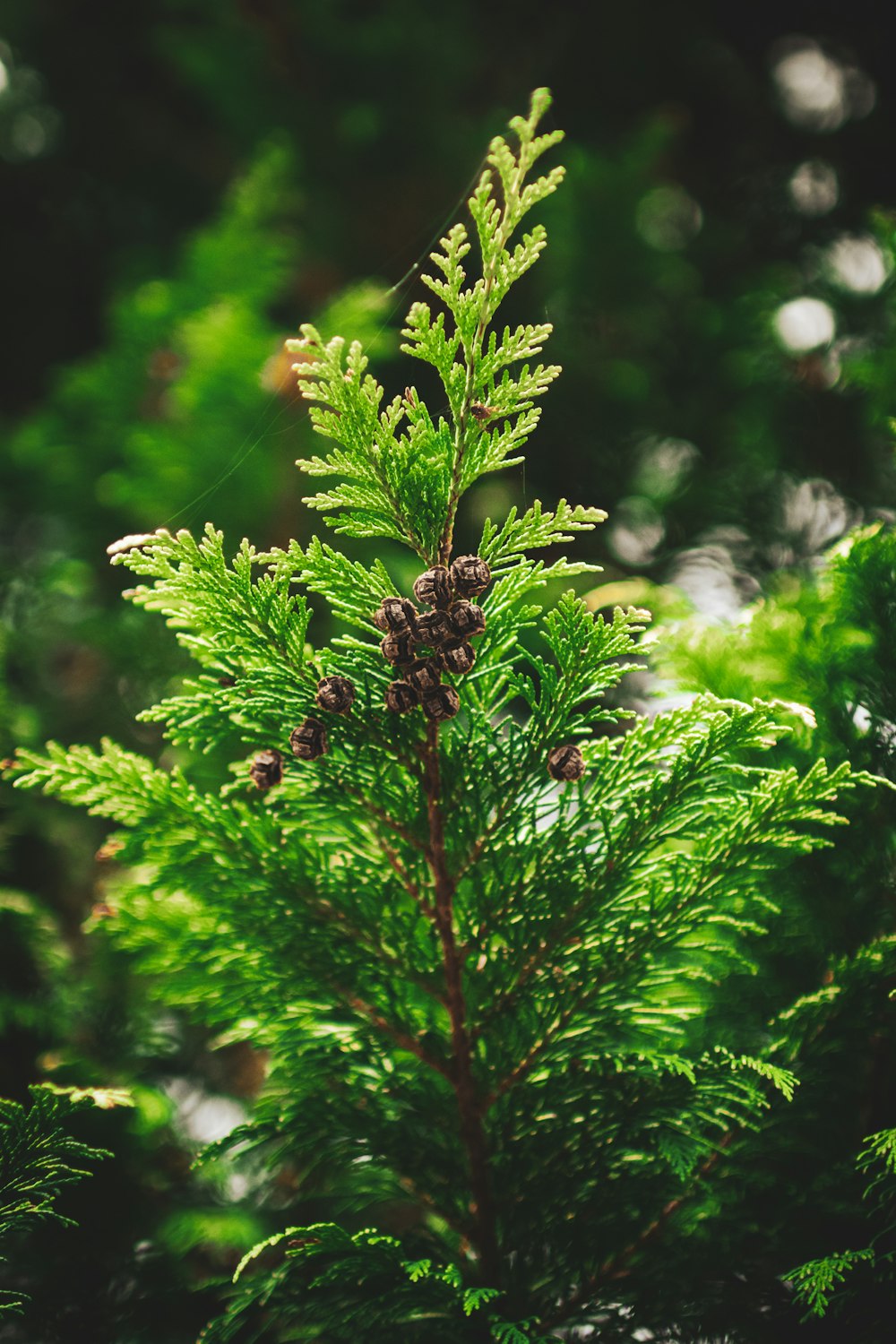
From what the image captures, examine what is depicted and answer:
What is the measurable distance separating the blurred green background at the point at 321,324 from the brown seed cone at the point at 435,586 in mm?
702

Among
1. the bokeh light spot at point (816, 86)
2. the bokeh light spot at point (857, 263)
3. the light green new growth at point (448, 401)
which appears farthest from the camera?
the bokeh light spot at point (816, 86)

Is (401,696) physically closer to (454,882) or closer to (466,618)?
(466,618)

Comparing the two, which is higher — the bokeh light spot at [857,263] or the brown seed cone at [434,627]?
the bokeh light spot at [857,263]

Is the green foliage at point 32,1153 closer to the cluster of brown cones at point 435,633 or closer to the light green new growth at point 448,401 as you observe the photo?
the cluster of brown cones at point 435,633

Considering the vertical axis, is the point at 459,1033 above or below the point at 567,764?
below

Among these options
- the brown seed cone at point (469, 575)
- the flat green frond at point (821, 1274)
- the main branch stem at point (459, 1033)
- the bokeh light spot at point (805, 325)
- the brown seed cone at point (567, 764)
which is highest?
the bokeh light spot at point (805, 325)

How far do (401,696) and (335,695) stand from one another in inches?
2.3

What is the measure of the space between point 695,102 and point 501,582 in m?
2.55

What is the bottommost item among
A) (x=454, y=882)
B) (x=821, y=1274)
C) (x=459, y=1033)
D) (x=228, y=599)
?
(x=821, y=1274)

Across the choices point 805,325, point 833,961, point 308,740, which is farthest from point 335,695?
point 805,325

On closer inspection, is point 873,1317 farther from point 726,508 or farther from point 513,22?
point 513,22

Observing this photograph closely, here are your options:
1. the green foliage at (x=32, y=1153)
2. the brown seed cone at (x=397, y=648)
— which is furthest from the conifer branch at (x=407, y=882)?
the green foliage at (x=32, y=1153)

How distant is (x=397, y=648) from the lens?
0.72 metres

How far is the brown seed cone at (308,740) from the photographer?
0.75 metres
